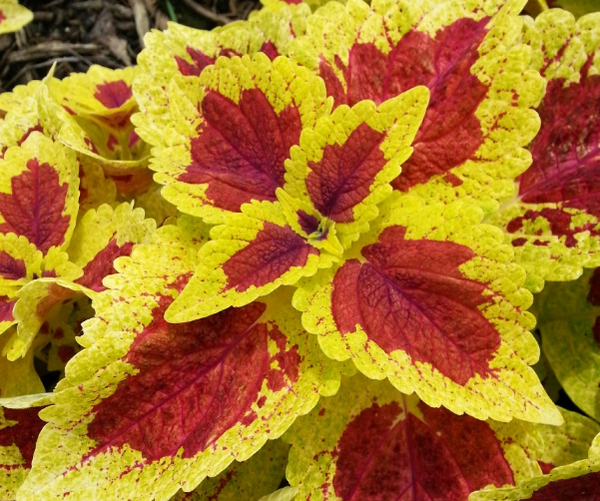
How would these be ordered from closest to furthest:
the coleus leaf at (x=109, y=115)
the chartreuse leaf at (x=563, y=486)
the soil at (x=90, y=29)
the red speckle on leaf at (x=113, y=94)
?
the chartreuse leaf at (x=563, y=486), the coleus leaf at (x=109, y=115), the red speckle on leaf at (x=113, y=94), the soil at (x=90, y=29)

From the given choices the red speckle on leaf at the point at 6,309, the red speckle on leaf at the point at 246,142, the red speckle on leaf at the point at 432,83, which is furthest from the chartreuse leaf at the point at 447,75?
the red speckle on leaf at the point at 6,309

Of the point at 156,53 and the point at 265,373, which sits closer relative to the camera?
the point at 265,373

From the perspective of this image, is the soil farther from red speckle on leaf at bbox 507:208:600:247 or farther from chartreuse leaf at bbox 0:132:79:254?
red speckle on leaf at bbox 507:208:600:247

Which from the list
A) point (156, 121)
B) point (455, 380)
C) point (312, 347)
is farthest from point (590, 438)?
point (156, 121)

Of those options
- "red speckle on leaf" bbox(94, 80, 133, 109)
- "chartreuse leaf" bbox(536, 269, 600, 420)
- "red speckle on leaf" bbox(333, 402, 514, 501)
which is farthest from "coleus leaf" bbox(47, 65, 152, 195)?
"chartreuse leaf" bbox(536, 269, 600, 420)

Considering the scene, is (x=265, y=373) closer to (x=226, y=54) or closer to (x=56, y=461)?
(x=56, y=461)

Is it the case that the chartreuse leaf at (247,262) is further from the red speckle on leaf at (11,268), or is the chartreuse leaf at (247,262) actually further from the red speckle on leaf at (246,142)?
the red speckle on leaf at (11,268)
